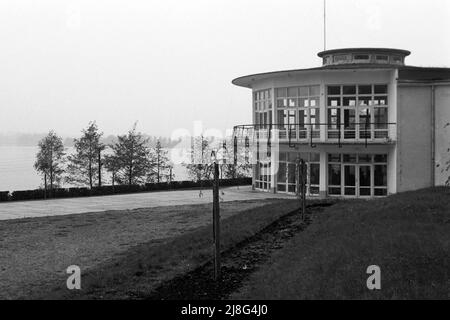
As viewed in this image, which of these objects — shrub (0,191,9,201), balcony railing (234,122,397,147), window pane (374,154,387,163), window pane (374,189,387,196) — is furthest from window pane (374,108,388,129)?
shrub (0,191,9,201)

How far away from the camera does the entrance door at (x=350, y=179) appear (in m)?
30.2

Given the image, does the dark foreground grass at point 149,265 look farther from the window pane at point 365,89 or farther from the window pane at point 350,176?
the window pane at point 365,89

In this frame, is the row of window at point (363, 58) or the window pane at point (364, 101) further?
the row of window at point (363, 58)

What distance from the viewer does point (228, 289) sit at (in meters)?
8.42

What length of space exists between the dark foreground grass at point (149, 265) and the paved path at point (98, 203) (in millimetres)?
11306

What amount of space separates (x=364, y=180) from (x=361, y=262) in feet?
72.2

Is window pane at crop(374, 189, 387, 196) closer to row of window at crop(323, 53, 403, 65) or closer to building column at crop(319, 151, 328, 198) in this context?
building column at crop(319, 151, 328, 198)

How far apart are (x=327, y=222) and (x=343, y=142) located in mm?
15740

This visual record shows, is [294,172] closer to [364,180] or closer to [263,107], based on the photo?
[364,180]

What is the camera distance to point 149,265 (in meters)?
10.7

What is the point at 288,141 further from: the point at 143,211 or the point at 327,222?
the point at 327,222

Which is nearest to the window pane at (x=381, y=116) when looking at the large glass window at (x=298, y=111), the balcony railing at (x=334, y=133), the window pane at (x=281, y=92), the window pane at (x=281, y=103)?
the balcony railing at (x=334, y=133)

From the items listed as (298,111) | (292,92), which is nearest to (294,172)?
(298,111)
